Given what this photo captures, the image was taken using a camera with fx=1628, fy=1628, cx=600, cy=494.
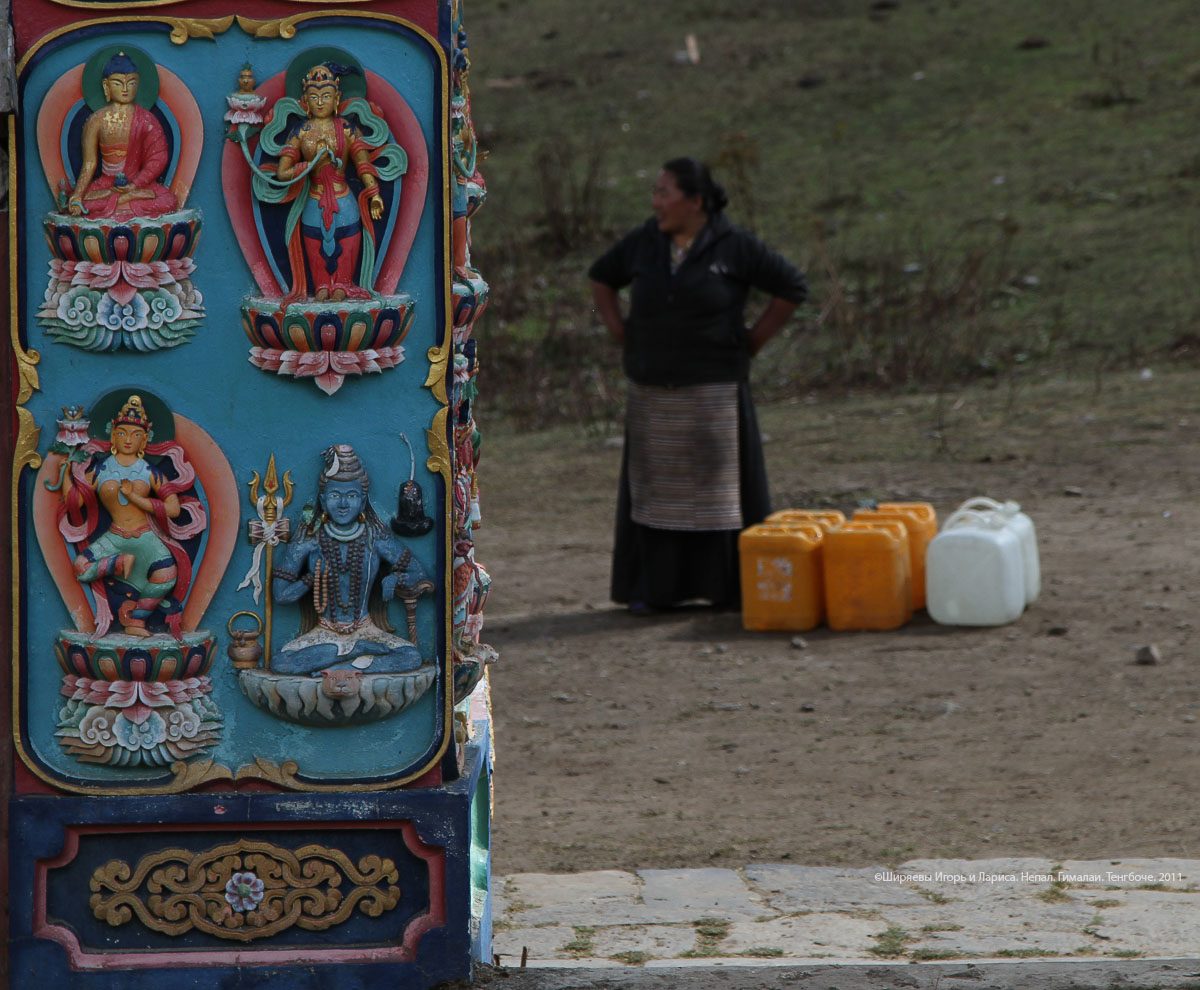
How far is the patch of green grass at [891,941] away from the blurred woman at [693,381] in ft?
11.0

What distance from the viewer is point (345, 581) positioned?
8.08 ft

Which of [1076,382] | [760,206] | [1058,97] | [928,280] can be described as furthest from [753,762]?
[1058,97]

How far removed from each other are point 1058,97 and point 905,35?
8.27ft

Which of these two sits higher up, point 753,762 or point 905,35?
point 905,35

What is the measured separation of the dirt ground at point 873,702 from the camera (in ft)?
14.1

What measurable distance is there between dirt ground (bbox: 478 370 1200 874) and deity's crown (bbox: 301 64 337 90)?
2.22 metres

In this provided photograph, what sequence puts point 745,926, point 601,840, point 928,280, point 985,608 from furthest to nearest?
point 928,280 < point 985,608 < point 601,840 < point 745,926

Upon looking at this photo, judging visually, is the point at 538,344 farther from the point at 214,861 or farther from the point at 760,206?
the point at 214,861

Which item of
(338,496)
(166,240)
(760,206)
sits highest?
(760,206)

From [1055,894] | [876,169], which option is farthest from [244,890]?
[876,169]

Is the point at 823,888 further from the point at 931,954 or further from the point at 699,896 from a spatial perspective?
the point at 931,954

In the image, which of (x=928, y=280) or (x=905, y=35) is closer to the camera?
(x=928, y=280)

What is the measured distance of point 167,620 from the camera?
247 cm

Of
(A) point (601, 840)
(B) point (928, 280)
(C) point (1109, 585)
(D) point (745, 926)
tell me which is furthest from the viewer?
(B) point (928, 280)
